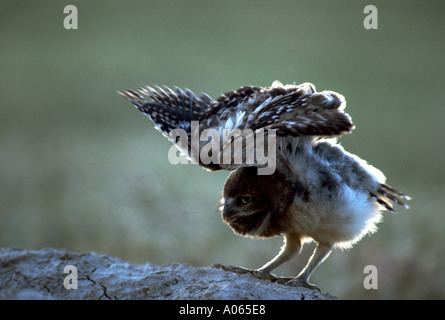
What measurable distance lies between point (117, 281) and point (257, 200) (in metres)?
1.18

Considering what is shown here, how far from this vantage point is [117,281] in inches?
136

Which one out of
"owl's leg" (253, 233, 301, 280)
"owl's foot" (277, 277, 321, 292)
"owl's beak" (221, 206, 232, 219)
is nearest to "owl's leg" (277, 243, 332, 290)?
"owl's foot" (277, 277, 321, 292)

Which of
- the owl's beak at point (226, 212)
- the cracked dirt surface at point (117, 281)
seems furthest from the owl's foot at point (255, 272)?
the owl's beak at point (226, 212)

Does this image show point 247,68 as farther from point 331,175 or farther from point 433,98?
point 331,175

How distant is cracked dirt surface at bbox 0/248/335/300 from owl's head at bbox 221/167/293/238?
1.34 ft

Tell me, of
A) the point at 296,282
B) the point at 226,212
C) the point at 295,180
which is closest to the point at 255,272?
the point at 296,282

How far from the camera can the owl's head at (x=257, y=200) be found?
3.34 meters

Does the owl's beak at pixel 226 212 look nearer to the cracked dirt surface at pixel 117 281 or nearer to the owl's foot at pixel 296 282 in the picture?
the cracked dirt surface at pixel 117 281

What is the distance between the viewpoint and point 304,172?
3410 millimetres

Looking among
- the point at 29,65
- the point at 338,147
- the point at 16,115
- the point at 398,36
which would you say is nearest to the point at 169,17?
the point at 29,65

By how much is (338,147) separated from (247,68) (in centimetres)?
1111

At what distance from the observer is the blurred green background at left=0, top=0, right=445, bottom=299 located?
755cm

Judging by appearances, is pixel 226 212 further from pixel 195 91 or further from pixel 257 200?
pixel 195 91

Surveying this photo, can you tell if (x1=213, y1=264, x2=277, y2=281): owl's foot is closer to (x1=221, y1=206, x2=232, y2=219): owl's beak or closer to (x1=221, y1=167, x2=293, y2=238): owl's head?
(x1=221, y1=167, x2=293, y2=238): owl's head
